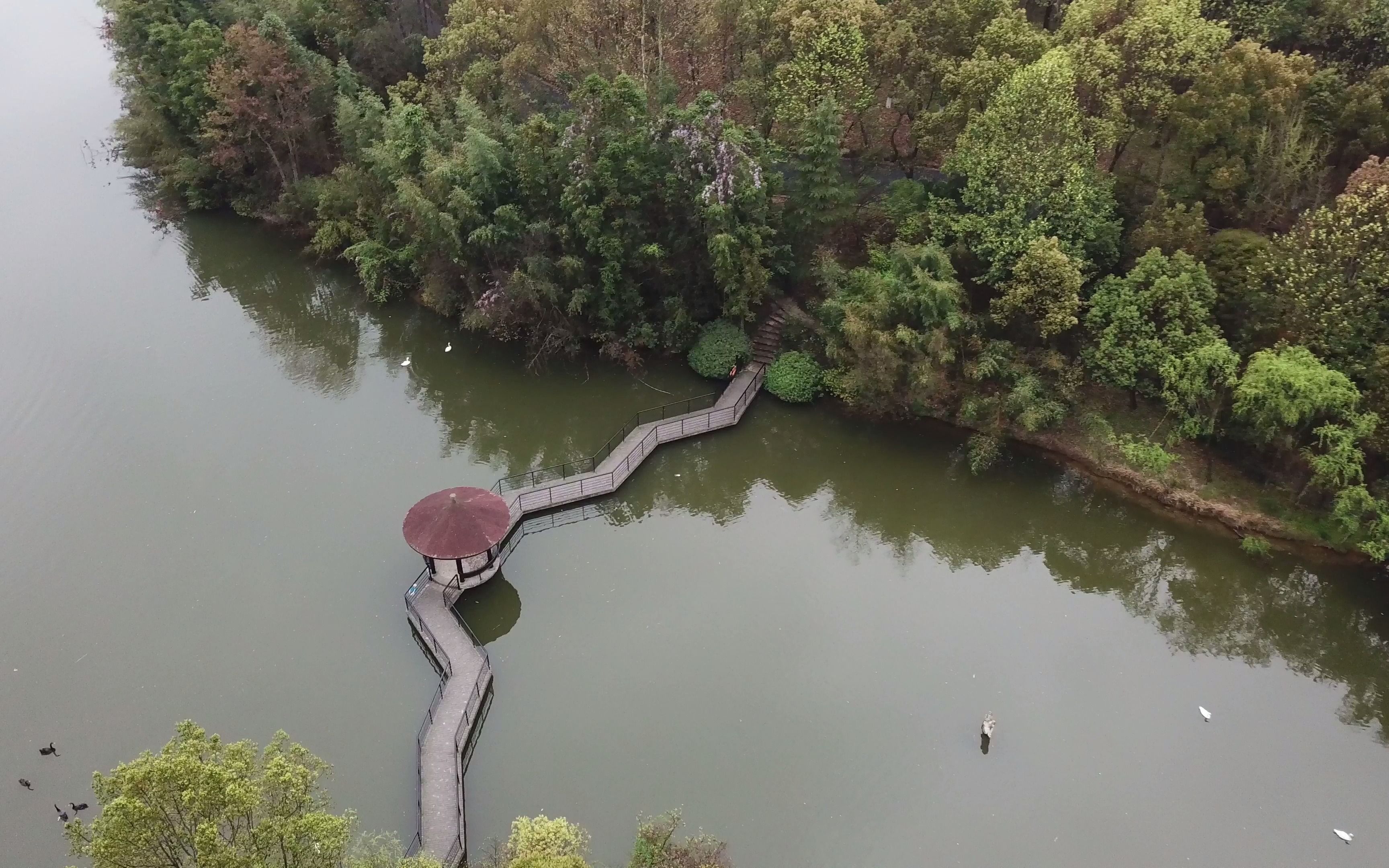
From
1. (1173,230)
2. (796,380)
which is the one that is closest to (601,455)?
(796,380)

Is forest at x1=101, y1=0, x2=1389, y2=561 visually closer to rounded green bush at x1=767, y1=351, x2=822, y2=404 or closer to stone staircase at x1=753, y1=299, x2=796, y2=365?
rounded green bush at x1=767, y1=351, x2=822, y2=404

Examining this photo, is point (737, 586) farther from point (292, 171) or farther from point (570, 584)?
point (292, 171)

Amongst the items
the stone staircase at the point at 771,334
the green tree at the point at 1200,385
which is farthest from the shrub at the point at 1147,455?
the stone staircase at the point at 771,334

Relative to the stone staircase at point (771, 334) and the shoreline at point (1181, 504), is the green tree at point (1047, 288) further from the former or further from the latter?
the stone staircase at point (771, 334)

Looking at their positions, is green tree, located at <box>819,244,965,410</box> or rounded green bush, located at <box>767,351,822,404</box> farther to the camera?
rounded green bush, located at <box>767,351,822,404</box>

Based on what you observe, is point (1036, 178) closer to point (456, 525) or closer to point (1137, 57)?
point (1137, 57)

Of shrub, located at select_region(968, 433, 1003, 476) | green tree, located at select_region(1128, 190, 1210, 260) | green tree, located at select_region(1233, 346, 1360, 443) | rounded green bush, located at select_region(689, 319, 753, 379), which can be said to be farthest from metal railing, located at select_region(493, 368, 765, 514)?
green tree, located at select_region(1233, 346, 1360, 443)

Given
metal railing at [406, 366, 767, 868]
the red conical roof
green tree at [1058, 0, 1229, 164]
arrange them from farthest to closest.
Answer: green tree at [1058, 0, 1229, 164] → the red conical roof → metal railing at [406, 366, 767, 868]
